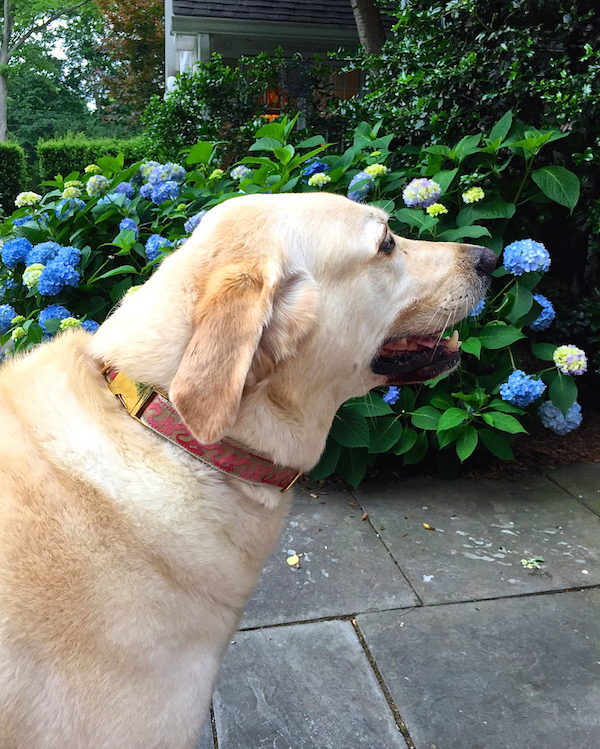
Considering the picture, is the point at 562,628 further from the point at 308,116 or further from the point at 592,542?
the point at 308,116

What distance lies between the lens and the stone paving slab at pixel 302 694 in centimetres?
208

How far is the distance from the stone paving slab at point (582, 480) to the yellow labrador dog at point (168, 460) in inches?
95.7

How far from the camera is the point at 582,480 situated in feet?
12.1

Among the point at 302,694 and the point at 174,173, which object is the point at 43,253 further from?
the point at 302,694

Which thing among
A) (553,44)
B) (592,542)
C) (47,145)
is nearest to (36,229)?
(553,44)

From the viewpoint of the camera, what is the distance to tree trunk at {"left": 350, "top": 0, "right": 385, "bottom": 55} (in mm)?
6582

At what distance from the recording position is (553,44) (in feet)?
11.8

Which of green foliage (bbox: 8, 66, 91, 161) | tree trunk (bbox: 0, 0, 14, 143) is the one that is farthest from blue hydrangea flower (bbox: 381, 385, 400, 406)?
green foliage (bbox: 8, 66, 91, 161)

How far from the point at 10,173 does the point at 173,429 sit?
60.1ft

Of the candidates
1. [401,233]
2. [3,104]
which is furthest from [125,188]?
[3,104]

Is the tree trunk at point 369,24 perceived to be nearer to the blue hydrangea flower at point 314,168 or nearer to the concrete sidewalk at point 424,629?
the blue hydrangea flower at point 314,168

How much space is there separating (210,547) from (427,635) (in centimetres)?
149

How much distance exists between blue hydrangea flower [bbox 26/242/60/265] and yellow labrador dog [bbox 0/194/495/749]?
1.80m

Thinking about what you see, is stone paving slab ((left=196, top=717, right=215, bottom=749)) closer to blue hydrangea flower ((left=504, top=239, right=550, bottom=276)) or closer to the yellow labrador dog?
the yellow labrador dog
